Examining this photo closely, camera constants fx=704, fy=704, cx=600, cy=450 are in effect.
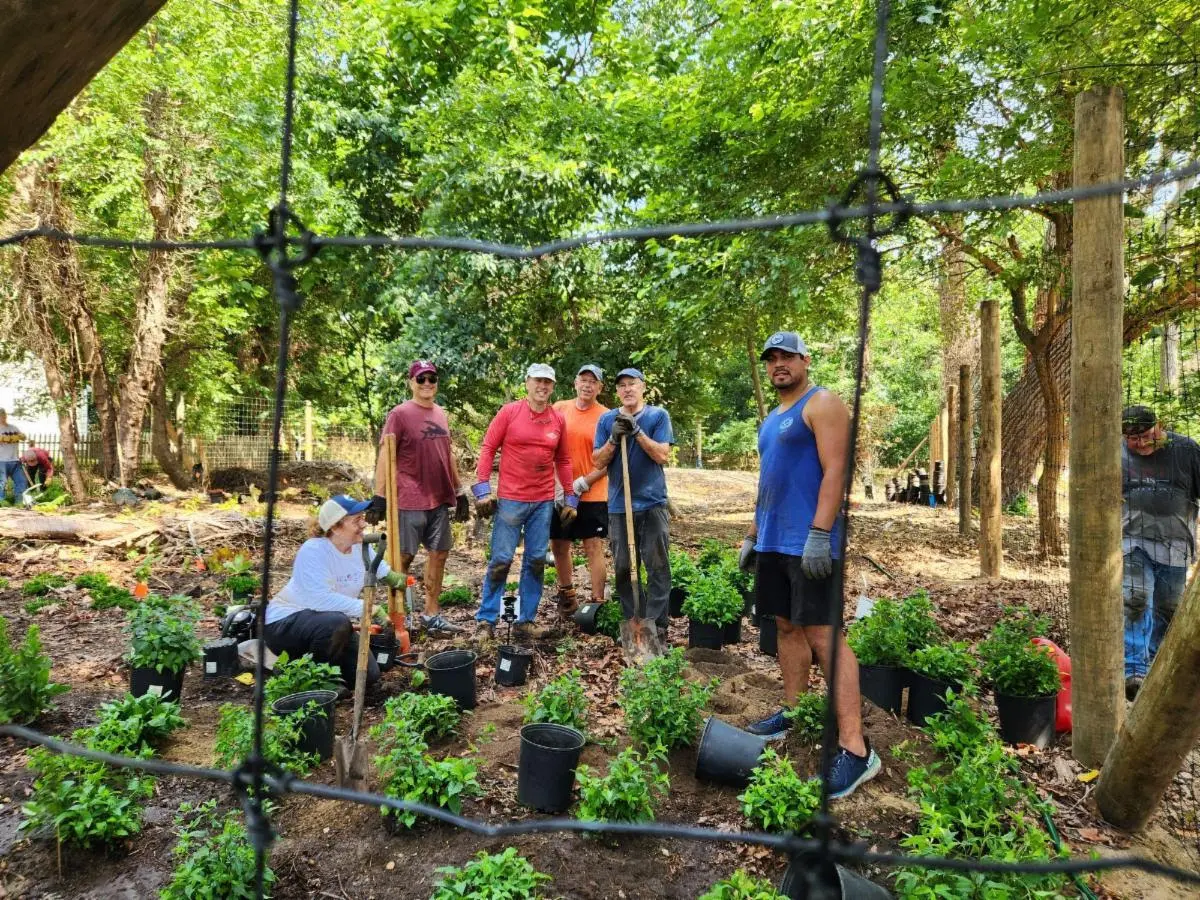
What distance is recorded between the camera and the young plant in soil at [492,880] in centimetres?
204

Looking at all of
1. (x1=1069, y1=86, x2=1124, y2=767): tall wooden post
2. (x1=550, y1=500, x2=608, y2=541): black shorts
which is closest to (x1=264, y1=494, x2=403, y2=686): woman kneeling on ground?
(x1=550, y1=500, x2=608, y2=541): black shorts

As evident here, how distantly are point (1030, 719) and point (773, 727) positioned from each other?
4.28 feet

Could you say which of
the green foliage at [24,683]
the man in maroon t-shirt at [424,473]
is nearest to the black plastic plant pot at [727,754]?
the man in maroon t-shirt at [424,473]

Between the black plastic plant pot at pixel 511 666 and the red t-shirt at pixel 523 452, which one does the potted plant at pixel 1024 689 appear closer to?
the black plastic plant pot at pixel 511 666

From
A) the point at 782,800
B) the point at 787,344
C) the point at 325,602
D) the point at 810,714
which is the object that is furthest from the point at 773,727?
the point at 325,602

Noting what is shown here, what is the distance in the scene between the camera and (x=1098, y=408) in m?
3.01

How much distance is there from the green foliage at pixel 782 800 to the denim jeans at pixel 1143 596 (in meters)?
2.72

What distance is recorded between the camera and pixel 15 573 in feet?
23.6

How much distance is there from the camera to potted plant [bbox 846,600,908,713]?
3791 mm

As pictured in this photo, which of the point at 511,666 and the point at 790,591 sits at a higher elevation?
the point at 790,591

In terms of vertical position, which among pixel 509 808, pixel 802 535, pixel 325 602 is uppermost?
pixel 802 535

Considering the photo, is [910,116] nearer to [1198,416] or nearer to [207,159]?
[1198,416]

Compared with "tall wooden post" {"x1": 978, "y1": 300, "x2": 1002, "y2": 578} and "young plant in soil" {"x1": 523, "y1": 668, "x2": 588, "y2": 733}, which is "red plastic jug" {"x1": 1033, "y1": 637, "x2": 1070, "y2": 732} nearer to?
"young plant in soil" {"x1": 523, "y1": 668, "x2": 588, "y2": 733}

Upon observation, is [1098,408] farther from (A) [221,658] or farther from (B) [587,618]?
(A) [221,658]
